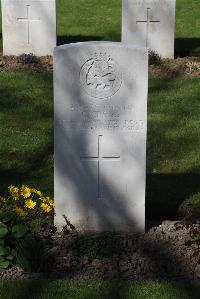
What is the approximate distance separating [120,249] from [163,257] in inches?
12.6

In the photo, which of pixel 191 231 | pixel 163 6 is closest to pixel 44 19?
pixel 163 6

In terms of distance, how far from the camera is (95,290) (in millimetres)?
5242

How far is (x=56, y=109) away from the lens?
5980mm

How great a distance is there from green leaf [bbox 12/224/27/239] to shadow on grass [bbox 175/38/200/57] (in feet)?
26.8

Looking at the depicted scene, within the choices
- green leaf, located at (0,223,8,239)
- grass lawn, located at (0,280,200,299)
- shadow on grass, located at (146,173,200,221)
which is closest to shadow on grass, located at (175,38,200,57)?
shadow on grass, located at (146,173,200,221)

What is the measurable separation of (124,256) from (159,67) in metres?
6.78

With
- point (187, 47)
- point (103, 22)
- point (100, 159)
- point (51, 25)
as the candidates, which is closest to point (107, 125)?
point (100, 159)

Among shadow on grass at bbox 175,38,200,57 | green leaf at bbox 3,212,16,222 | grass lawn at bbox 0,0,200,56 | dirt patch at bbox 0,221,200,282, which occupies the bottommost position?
dirt patch at bbox 0,221,200,282

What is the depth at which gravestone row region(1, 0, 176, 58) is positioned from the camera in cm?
1243

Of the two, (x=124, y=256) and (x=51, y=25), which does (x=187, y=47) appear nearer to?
(x=51, y=25)

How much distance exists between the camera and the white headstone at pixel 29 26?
1240 cm

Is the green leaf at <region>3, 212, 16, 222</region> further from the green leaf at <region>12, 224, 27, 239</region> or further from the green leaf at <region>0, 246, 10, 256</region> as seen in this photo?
the green leaf at <region>0, 246, 10, 256</region>

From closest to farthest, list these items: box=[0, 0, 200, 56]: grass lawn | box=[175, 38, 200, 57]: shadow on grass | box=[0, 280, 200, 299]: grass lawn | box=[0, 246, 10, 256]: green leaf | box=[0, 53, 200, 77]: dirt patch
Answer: box=[0, 280, 200, 299]: grass lawn → box=[0, 246, 10, 256]: green leaf → box=[0, 53, 200, 77]: dirt patch → box=[175, 38, 200, 57]: shadow on grass → box=[0, 0, 200, 56]: grass lawn

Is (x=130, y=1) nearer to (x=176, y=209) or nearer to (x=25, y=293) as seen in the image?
(x=176, y=209)
